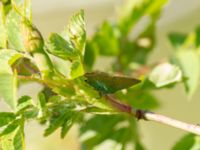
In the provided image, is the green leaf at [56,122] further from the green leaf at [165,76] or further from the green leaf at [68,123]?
the green leaf at [165,76]

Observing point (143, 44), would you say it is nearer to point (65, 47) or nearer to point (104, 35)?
point (104, 35)

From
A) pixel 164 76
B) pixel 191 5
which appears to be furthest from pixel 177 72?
pixel 191 5

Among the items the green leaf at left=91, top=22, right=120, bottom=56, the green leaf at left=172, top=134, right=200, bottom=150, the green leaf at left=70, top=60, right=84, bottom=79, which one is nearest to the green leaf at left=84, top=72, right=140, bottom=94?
the green leaf at left=70, top=60, right=84, bottom=79

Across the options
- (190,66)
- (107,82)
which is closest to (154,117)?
(107,82)

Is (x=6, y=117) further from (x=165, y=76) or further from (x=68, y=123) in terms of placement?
(x=165, y=76)

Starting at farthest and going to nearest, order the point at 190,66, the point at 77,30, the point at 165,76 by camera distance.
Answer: the point at 190,66
the point at 165,76
the point at 77,30

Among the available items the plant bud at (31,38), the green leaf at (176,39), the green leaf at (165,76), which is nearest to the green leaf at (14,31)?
the plant bud at (31,38)
